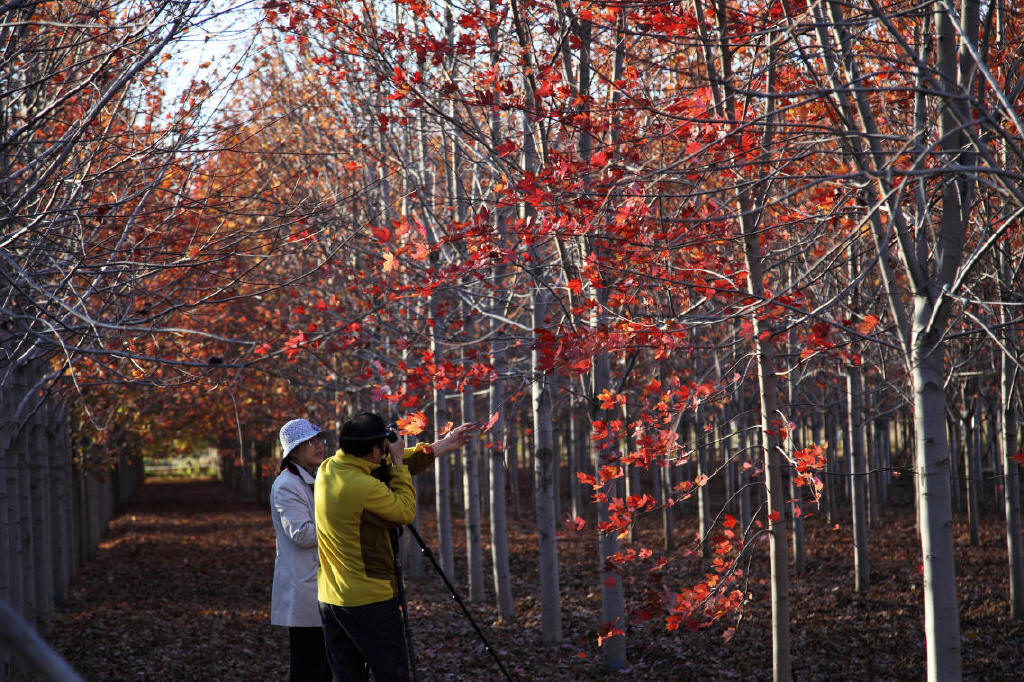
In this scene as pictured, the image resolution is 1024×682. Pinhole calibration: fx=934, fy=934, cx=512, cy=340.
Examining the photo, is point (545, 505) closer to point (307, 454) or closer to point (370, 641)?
point (307, 454)

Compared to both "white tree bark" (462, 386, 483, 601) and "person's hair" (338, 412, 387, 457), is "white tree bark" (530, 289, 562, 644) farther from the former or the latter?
"person's hair" (338, 412, 387, 457)

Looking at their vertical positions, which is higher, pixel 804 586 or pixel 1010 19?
pixel 1010 19

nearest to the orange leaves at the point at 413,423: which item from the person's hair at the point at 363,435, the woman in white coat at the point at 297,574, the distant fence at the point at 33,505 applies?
the woman in white coat at the point at 297,574

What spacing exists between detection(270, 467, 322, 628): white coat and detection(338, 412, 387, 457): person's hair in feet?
2.75

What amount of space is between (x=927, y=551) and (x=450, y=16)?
7.23 metres

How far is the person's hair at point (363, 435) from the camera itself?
16.3 ft

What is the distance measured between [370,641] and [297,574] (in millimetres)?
872

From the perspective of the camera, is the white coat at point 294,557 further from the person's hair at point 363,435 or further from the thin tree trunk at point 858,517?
the thin tree trunk at point 858,517

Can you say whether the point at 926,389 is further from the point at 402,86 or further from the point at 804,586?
the point at 804,586

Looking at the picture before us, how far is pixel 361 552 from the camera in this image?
4.98 m

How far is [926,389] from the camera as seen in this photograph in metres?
4.72

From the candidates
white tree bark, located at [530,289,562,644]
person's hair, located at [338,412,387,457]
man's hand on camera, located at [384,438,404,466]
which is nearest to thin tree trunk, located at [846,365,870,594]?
white tree bark, located at [530,289,562,644]

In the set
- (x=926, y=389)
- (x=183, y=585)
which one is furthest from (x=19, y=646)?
(x=183, y=585)

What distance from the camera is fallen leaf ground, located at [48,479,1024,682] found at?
924 cm
